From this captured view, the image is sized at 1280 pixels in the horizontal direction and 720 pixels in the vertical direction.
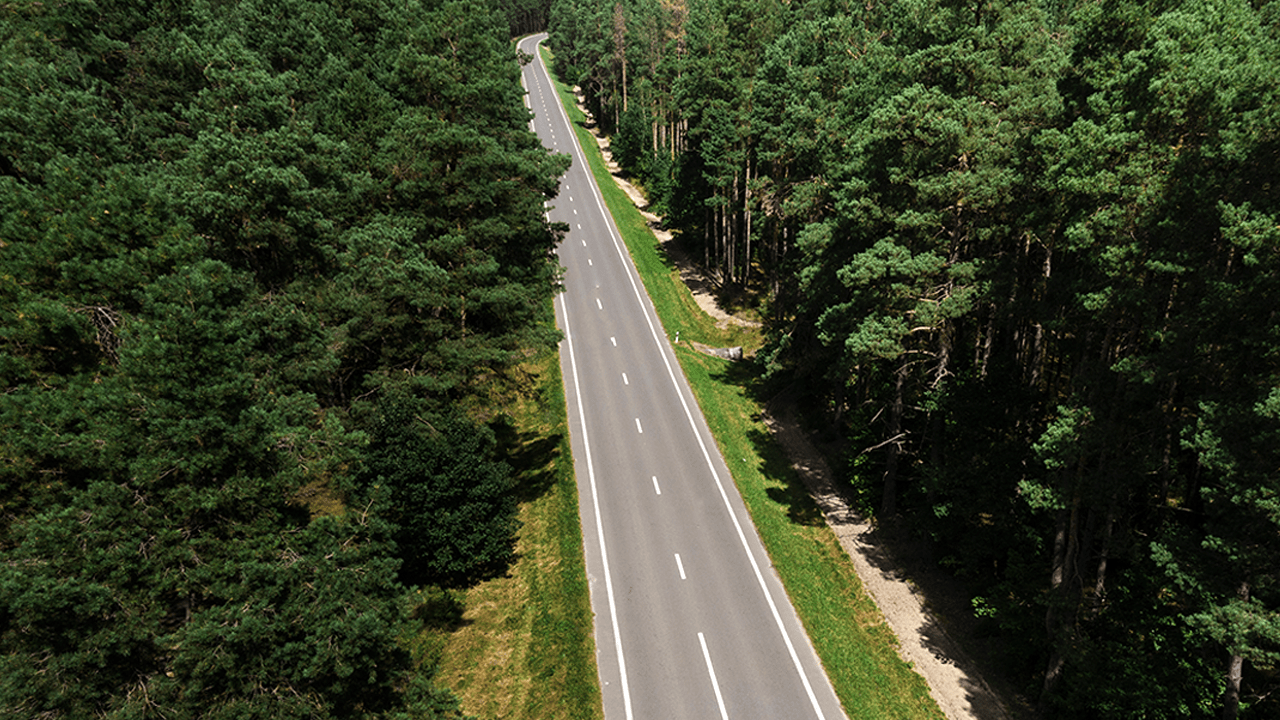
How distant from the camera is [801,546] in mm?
23719

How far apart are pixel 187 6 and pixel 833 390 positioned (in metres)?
33.5

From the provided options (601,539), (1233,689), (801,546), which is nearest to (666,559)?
(601,539)

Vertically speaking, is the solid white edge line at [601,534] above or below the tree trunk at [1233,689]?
below

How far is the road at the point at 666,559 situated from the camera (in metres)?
17.9

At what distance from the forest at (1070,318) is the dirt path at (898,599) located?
3.87 feet

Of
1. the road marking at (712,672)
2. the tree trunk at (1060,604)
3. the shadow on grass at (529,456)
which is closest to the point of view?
the tree trunk at (1060,604)

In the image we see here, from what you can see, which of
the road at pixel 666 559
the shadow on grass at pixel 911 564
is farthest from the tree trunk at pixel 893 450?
the road at pixel 666 559

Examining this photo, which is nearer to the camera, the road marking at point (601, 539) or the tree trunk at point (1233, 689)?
the tree trunk at point (1233, 689)

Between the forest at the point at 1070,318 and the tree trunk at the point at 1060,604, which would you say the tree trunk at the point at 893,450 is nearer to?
the forest at the point at 1070,318

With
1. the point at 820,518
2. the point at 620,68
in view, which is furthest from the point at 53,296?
the point at 620,68

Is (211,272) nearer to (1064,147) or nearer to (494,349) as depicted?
(494,349)

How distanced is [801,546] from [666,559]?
17.8 feet

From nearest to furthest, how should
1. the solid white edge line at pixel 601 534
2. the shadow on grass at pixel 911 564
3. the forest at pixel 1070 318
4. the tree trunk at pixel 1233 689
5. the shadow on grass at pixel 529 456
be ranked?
the forest at pixel 1070 318, the tree trunk at pixel 1233 689, the shadow on grass at pixel 911 564, the solid white edge line at pixel 601 534, the shadow on grass at pixel 529 456

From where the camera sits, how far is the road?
1794 cm
